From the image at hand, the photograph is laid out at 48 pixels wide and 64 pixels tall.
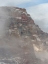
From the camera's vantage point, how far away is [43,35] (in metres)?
81.9

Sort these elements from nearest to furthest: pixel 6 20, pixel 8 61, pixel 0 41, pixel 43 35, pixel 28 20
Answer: pixel 8 61, pixel 0 41, pixel 6 20, pixel 28 20, pixel 43 35

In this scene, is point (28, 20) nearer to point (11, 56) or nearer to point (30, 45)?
point (30, 45)

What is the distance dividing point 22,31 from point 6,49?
6836mm

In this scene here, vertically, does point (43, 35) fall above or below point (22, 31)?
above

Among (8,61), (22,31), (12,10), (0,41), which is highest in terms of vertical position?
(12,10)

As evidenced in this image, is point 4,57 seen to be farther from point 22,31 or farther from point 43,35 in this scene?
point 43,35

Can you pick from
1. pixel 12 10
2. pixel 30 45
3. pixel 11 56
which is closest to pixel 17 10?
pixel 12 10

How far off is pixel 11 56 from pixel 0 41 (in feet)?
12.8

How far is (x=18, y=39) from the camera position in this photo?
69.9 metres

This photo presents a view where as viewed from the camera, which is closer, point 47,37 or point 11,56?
point 11,56

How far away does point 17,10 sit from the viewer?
75062mm

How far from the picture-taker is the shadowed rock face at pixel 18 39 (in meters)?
64.6

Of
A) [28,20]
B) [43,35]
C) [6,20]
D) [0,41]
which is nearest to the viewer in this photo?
[0,41]

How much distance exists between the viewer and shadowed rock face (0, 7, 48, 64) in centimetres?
6462
